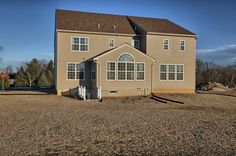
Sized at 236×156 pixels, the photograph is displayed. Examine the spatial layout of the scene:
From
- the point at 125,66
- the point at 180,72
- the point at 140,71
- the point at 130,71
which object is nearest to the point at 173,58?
the point at 180,72

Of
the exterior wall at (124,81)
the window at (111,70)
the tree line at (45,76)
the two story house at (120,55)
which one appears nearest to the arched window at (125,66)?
the two story house at (120,55)

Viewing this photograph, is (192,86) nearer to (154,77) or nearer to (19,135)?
(154,77)

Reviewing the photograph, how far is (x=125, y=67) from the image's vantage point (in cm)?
2545

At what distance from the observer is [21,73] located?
54188 millimetres

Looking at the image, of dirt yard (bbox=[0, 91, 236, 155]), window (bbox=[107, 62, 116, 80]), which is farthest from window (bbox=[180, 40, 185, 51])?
dirt yard (bbox=[0, 91, 236, 155])

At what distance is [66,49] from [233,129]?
19266 mm

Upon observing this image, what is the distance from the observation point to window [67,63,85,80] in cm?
2600

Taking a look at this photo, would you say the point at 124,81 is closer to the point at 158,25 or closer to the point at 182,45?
the point at 182,45

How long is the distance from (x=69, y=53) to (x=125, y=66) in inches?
235

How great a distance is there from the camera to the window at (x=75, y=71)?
Result: 85.3ft

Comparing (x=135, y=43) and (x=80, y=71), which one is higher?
(x=135, y=43)

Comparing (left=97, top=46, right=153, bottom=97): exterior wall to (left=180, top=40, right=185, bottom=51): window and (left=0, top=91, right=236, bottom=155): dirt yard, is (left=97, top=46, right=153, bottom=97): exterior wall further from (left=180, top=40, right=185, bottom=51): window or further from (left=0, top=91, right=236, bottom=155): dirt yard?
(left=0, top=91, right=236, bottom=155): dirt yard

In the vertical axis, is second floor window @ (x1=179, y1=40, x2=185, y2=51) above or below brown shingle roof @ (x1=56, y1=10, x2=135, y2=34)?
below

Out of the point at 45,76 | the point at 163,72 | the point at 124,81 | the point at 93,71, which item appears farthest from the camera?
the point at 45,76
